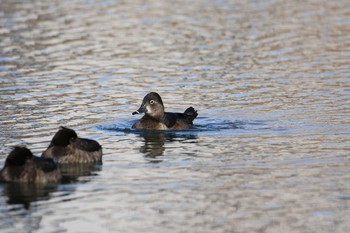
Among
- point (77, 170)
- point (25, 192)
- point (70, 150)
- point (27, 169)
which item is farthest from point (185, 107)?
point (25, 192)

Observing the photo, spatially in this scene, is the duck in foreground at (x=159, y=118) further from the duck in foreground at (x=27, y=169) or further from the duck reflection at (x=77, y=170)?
the duck in foreground at (x=27, y=169)

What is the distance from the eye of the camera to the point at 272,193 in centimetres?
1650

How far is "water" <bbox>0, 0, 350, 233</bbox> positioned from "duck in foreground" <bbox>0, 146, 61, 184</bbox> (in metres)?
0.26

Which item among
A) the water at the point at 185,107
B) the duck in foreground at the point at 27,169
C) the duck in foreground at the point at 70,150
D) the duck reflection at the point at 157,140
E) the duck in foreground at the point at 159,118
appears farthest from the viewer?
the duck in foreground at the point at 159,118

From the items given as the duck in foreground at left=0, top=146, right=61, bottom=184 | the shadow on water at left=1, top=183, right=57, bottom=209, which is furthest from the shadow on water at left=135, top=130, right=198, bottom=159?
the shadow on water at left=1, top=183, right=57, bottom=209

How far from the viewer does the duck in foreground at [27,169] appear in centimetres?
1780

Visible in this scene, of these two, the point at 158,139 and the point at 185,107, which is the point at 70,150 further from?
the point at 185,107

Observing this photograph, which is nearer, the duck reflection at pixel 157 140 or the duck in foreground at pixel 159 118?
the duck reflection at pixel 157 140

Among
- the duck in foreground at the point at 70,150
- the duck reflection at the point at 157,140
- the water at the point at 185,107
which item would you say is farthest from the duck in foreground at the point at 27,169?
the duck reflection at the point at 157,140

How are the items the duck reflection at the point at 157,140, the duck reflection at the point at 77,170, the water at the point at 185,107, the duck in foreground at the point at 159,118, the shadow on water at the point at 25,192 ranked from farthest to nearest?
the duck in foreground at the point at 159,118
the duck reflection at the point at 157,140
the duck reflection at the point at 77,170
the shadow on water at the point at 25,192
the water at the point at 185,107

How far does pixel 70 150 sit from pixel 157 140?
136 inches

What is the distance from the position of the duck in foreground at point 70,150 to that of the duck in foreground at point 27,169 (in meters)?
1.49

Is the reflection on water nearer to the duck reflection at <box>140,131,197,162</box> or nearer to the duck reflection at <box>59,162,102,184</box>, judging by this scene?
the duck reflection at <box>140,131,197,162</box>

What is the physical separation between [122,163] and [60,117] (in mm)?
5727
